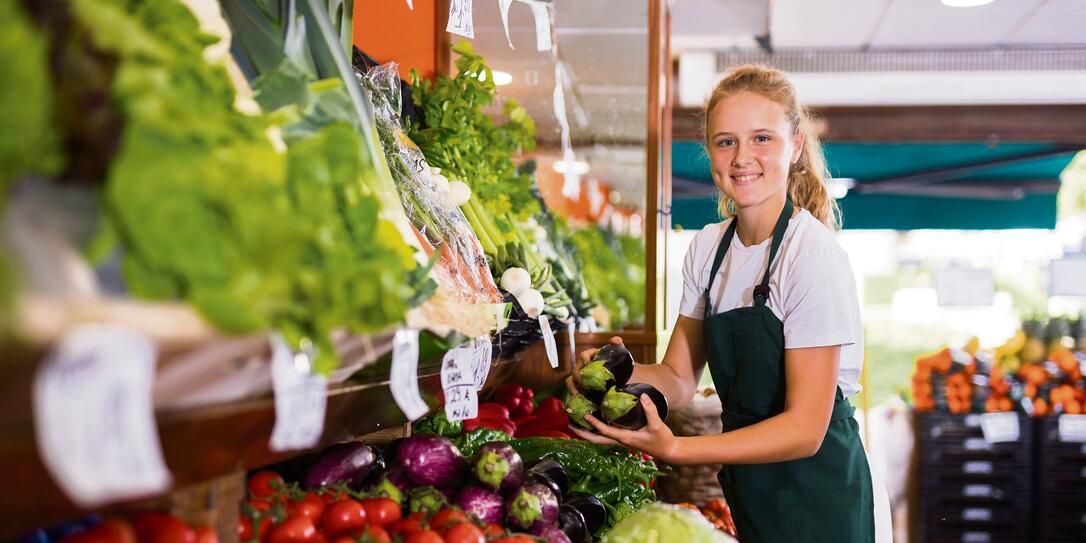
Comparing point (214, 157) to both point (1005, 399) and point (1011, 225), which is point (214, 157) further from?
point (1011, 225)

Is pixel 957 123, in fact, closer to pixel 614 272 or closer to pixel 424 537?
pixel 614 272

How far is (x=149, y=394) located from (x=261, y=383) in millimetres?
172

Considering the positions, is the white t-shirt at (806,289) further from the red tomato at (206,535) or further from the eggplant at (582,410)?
the red tomato at (206,535)

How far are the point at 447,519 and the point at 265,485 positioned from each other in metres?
0.31

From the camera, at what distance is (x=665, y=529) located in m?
1.57

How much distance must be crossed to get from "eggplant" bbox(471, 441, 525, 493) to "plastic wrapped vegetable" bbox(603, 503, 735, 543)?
9.2 inches

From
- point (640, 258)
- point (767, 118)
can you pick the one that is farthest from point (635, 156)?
point (767, 118)

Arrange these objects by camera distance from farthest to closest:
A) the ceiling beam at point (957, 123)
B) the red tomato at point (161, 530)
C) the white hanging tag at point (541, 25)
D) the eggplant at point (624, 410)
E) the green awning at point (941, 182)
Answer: the green awning at point (941, 182) → the ceiling beam at point (957, 123) → the white hanging tag at point (541, 25) → the eggplant at point (624, 410) → the red tomato at point (161, 530)

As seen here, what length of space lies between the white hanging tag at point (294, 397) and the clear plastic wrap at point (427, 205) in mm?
825

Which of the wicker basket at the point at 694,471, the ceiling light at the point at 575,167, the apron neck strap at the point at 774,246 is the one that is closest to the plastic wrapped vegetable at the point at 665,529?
the apron neck strap at the point at 774,246

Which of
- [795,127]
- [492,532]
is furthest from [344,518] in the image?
[795,127]

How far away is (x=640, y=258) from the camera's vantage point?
Result: 391cm

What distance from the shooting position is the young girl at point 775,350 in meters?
1.96

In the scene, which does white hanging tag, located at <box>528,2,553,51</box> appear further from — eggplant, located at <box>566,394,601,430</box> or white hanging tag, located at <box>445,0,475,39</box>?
eggplant, located at <box>566,394,601,430</box>
